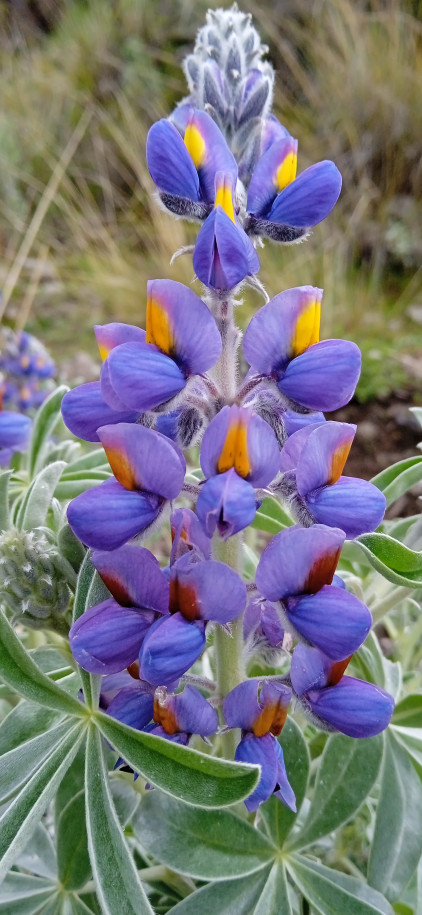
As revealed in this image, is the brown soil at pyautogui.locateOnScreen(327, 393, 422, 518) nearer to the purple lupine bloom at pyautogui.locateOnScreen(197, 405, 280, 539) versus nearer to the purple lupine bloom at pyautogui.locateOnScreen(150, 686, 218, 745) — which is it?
the purple lupine bloom at pyautogui.locateOnScreen(150, 686, 218, 745)

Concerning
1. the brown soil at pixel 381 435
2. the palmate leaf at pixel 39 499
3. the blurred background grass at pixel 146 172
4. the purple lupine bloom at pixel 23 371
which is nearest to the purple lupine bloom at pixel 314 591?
the palmate leaf at pixel 39 499

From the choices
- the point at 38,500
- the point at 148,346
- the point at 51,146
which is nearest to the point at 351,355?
the point at 148,346

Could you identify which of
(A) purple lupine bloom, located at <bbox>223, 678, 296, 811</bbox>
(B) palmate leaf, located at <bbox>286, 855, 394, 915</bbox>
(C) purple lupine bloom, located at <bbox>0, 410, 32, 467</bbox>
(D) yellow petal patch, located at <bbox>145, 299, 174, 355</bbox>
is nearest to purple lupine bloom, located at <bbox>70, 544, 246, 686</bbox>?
(A) purple lupine bloom, located at <bbox>223, 678, 296, 811</bbox>

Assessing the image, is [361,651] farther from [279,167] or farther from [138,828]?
[279,167]

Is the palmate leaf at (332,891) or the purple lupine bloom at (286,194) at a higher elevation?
the purple lupine bloom at (286,194)

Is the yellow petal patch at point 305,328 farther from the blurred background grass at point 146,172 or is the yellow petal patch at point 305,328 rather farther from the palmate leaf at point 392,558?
the blurred background grass at point 146,172

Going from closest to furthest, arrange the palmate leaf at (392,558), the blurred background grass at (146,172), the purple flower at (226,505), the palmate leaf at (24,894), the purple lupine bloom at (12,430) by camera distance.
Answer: the purple flower at (226,505) → the palmate leaf at (392,558) → the palmate leaf at (24,894) → the purple lupine bloom at (12,430) → the blurred background grass at (146,172)

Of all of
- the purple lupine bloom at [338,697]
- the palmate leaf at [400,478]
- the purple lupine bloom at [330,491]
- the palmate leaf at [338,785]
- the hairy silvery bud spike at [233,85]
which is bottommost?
the palmate leaf at [338,785]

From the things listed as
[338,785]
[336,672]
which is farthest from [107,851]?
[338,785]
